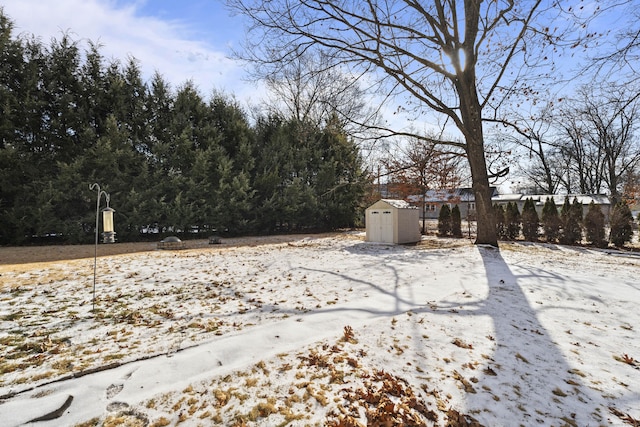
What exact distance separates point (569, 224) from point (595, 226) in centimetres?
77

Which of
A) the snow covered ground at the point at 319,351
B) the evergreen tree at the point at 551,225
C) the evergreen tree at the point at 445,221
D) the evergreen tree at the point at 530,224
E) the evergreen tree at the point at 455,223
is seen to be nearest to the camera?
the snow covered ground at the point at 319,351

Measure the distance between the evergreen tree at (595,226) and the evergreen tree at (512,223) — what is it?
243cm

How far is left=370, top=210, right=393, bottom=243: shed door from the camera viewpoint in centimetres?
1230

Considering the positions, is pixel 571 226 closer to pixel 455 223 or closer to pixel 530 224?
pixel 530 224

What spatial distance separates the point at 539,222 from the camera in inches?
512

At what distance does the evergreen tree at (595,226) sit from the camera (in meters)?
11.3

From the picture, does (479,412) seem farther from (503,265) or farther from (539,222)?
(539,222)

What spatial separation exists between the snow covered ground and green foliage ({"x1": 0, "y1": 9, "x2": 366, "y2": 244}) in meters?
8.04

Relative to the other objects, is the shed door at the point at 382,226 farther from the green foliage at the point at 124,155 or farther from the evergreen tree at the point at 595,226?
the evergreen tree at the point at 595,226

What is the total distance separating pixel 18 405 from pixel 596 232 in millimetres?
15925

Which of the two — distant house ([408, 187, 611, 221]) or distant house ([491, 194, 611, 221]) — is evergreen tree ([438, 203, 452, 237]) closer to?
distant house ([408, 187, 611, 221])

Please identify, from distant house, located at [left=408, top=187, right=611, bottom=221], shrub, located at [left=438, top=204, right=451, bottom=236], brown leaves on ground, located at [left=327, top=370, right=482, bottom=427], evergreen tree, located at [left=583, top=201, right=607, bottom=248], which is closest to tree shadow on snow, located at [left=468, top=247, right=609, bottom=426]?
brown leaves on ground, located at [left=327, top=370, right=482, bottom=427]

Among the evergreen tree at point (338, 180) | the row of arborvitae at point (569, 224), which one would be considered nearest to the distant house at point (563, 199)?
the row of arborvitae at point (569, 224)

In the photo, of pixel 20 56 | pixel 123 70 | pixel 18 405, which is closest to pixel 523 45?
pixel 18 405
